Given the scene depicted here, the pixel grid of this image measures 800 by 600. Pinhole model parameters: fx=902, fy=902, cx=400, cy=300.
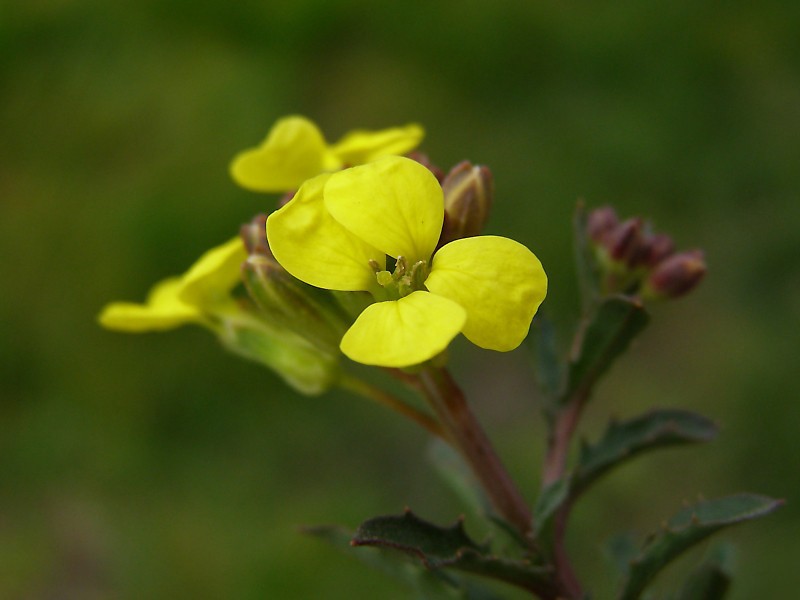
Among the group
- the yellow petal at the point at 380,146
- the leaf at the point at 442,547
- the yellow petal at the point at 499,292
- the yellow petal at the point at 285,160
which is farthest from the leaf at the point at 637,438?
the yellow petal at the point at 285,160

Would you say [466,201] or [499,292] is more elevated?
[466,201]

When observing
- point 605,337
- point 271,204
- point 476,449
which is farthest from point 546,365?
point 271,204

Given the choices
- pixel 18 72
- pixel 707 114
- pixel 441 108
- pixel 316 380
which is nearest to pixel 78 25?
pixel 18 72

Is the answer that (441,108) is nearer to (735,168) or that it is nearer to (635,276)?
(735,168)

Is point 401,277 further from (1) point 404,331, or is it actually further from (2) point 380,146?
(2) point 380,146

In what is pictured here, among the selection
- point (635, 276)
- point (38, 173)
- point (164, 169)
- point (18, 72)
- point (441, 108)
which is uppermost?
point (18, 72)

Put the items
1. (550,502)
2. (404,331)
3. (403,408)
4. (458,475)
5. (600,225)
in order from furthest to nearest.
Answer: (458,475)
(600,225)
(403,408)
(550,502)
(404,331)

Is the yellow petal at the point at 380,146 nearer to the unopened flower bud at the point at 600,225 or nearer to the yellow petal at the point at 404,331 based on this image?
the unopened flower bud at the point at 600,225
